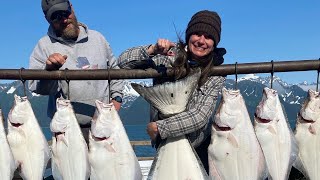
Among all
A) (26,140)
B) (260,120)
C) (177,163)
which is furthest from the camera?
(260,120)

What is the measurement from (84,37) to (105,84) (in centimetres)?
63

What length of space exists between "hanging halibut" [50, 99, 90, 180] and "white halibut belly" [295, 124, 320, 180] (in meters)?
2.26

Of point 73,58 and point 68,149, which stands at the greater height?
point 73,58

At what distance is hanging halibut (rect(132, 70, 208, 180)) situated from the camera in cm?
418

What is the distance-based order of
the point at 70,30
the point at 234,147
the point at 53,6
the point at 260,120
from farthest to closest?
the point at 70,30 < the point at 53,6 < the point at 260,120 < the point at 234,147

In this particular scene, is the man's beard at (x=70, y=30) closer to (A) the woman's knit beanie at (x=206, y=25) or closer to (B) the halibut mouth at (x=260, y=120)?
(A) the woman's knit beanie at (x=206, y=25)

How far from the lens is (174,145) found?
167 inches

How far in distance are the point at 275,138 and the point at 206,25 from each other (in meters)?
1.36

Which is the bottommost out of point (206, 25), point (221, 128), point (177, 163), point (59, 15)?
point (177, 163)

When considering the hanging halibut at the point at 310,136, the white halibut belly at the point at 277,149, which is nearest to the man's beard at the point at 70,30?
the white halibut belly at the point at 277,149

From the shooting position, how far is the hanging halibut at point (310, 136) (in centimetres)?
459

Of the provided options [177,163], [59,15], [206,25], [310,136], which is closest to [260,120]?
[310,136]

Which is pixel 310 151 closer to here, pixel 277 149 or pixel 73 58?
pixel 277 149

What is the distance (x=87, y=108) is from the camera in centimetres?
523
